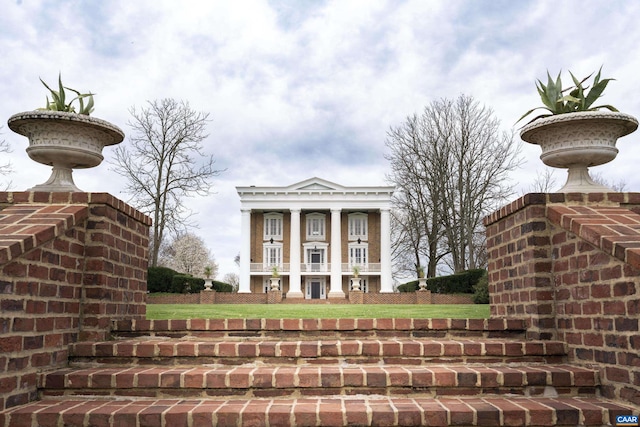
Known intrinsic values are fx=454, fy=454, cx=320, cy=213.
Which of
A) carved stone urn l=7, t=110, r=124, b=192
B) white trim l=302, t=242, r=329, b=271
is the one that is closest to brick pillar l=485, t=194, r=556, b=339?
carved stone urn l=7, t=110, r=124, b=192

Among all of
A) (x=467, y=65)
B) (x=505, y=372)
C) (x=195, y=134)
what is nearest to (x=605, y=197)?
(x=505, y=372)

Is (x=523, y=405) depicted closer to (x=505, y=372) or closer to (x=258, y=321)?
(x=505, y=372)

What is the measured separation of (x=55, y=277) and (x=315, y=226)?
1395 inches

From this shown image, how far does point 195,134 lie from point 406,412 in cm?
2167

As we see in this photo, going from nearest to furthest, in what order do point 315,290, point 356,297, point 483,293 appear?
point 483,293 < point 356,297 < point 315,290

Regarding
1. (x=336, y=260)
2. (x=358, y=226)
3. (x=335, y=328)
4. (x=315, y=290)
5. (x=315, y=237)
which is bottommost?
(x=315, y=290)

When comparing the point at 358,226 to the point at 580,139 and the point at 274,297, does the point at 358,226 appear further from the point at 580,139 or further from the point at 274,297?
the point at 580,139

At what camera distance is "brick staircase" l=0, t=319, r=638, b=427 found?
8.73 ft

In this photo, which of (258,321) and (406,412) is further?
(258,321)

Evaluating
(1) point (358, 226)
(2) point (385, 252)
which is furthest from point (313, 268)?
(2) point (385, 252)

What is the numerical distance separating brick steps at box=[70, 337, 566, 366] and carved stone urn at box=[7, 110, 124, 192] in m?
1.75

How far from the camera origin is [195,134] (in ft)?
74.2

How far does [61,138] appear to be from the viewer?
422 cm
